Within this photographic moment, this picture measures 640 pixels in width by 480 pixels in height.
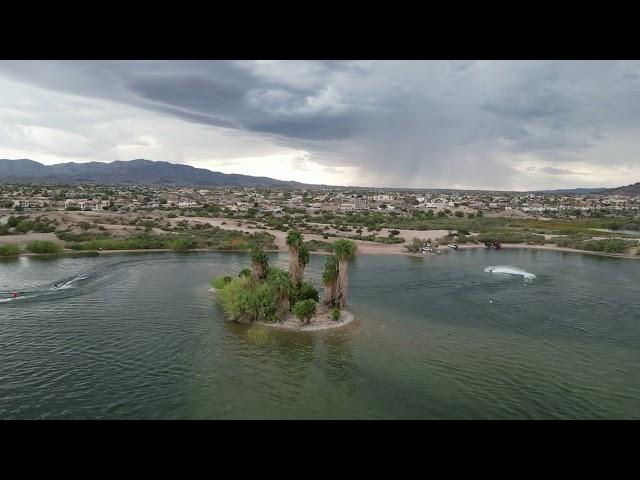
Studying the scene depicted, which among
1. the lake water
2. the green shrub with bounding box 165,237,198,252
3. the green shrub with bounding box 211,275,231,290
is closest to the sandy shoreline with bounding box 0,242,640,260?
the green shrub with bounding box 165,237,198,252

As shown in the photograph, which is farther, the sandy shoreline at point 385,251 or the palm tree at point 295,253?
the sandy shoreline at point 385,251

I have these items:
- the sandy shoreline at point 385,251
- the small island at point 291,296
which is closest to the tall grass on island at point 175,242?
the sandy shoreline at point 385,251

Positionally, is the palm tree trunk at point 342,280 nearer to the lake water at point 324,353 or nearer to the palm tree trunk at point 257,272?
the lake water at point 324,353

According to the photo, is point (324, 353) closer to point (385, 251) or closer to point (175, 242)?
point (175, 242)

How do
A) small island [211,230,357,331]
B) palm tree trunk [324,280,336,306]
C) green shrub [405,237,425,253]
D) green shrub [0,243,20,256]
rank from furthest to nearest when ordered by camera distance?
green shrub [405,237,425,253] → green shrub [0,243,20,256] → palm tree trunk [324,280,336,306] → small island [211,230,357,331]

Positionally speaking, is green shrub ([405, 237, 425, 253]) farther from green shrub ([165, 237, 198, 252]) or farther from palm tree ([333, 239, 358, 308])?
palm tree ([333, 239, 358, 308])

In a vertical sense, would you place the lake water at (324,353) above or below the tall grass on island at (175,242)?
below

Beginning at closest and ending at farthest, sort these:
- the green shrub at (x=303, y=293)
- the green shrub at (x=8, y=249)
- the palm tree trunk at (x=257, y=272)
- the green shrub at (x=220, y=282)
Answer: the green shrub at (x=303, y=293) → the palm tree trunk at (x=257, y=272) → the green shrub at (x=220, y=282) → the green shrub at (x=8, y=249)
